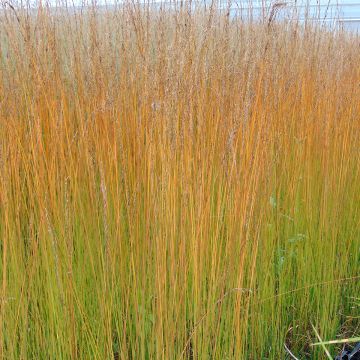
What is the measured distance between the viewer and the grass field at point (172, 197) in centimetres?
116

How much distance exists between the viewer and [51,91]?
1413 mm

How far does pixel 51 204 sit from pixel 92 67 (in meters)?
0.44

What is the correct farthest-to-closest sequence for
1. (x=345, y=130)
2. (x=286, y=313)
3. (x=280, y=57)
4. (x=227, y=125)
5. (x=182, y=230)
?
(x=345, y=130) < (x=280, y=57) < (x=286, y=313) < (x=227, y=125) < (x=182, y=230)

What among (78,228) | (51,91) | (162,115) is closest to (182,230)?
(162,115)

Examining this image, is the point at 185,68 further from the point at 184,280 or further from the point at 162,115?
the point at 184,280

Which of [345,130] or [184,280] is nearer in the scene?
[184,280]

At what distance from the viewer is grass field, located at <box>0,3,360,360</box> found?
1156 mm

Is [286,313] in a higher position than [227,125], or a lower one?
lower

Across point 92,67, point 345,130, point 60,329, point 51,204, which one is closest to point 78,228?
point 51,204

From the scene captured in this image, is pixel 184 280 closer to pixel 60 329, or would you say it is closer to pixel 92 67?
pixel 60 329

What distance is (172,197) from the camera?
3.87 feet

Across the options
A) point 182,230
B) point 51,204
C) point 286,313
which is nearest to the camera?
point 182,230

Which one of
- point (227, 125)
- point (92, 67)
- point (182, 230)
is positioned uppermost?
point (92, 67)

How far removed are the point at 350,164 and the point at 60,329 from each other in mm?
1280
